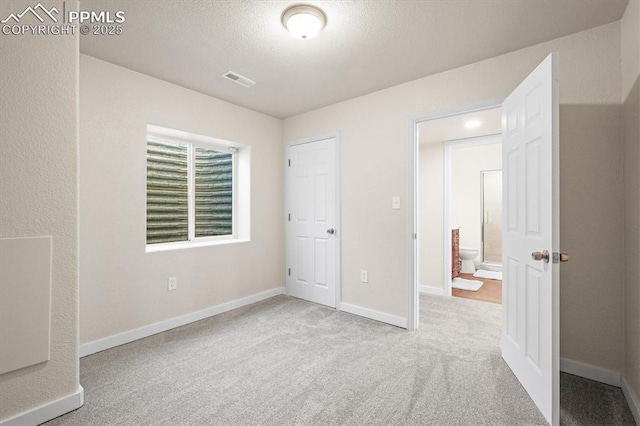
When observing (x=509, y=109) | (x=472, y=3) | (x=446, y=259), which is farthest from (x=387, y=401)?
(x=446, y=259)

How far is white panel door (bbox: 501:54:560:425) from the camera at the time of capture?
5.25 ft

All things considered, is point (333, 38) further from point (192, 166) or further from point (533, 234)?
point (192, 166)

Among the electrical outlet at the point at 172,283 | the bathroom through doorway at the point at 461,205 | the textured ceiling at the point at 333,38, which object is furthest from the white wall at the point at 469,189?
the electrical outlet at the point at 172,283

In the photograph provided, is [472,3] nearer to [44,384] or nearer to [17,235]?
[17,235]

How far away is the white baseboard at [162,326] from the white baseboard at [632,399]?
331 centimetres

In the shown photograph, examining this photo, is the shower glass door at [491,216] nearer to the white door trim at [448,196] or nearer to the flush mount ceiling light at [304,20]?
the white door trim at [448,196]

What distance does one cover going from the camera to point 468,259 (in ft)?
18.1

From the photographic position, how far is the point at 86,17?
195 cm

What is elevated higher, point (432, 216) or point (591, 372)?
point (432, 216)

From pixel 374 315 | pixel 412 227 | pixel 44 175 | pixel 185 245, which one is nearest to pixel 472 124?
pixel 412 227

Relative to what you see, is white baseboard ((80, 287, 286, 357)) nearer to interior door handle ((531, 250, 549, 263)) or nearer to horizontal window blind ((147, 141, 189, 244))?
horizontal window blind ((147, 141, 189, 244))

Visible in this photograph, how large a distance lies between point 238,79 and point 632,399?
3691 millimetres

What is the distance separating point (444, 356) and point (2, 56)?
133 inches

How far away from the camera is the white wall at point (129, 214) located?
2439 millimetres
